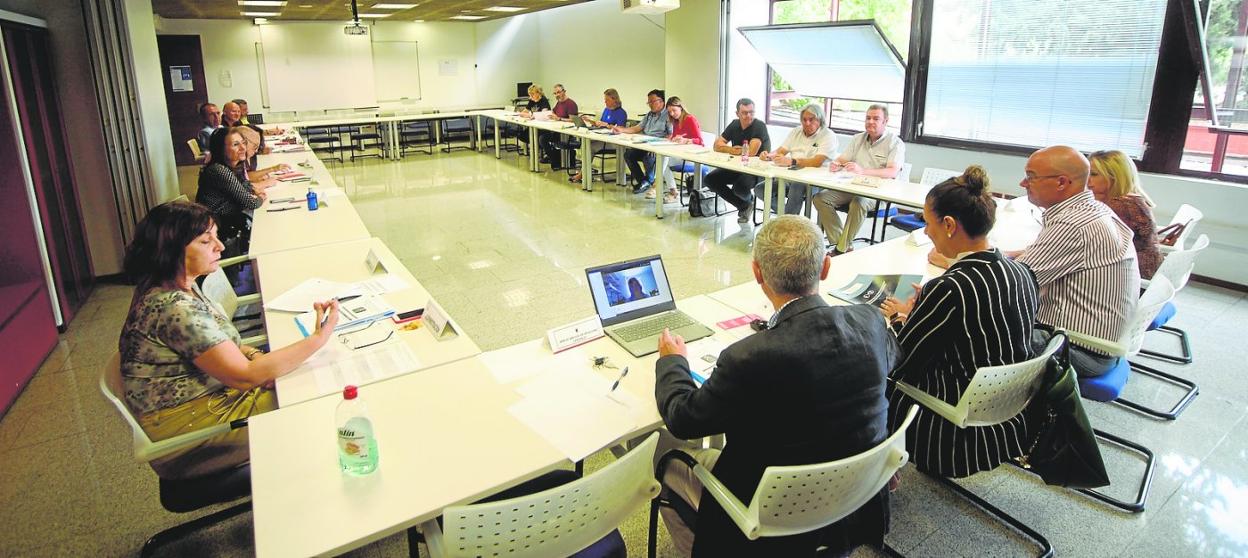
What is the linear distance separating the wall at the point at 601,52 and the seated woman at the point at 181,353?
363 inches

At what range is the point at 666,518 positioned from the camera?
6.01 feet

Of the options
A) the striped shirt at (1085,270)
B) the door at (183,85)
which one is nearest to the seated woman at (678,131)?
the striped shirt at (1085,270)

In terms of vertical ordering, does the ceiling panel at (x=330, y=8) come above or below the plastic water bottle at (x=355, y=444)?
Answer: above

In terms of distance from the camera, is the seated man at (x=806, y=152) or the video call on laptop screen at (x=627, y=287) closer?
the video call on laptop screen at (x=627, y=287)

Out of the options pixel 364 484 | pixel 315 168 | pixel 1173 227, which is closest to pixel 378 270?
pixel 364 484

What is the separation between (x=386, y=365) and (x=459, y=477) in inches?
26.9

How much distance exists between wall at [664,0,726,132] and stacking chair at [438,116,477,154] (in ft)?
14.3

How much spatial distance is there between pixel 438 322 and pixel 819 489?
1.39m

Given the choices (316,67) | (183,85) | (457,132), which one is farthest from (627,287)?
(316,67)

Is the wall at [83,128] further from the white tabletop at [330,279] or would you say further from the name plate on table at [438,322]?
the name plate on table at [438,322]

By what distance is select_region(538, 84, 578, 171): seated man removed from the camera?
31.8ft

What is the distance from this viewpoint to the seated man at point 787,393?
1422 millimetres

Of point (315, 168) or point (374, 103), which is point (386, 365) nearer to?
point (315, 168)

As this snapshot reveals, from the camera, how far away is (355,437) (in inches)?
57.8
